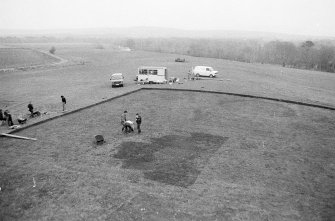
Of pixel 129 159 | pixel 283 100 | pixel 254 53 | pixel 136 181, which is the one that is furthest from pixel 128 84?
pixel 254 53

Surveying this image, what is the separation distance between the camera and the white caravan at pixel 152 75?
1427 inches

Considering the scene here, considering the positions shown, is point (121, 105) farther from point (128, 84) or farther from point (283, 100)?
point (283, 100)

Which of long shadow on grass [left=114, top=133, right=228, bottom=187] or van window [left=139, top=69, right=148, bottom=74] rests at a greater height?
van window [left=139, top=69, right=148, bottom=74]

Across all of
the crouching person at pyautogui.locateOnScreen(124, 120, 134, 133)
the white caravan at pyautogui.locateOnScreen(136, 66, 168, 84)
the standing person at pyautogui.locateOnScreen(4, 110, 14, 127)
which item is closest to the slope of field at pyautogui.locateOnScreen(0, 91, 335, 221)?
the crouching person at pyautogui.locateOnScreen(124, 120, 134, 133)

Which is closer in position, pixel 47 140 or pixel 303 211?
pixel 303 211

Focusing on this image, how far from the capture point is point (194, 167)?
14586 mm

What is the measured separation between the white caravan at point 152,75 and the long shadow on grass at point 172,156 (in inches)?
721

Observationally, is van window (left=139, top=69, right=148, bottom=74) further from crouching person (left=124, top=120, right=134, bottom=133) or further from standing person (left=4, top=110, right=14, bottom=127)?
standing person (left=4, top=110, right=14, bottom=127)

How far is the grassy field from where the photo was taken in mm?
11250

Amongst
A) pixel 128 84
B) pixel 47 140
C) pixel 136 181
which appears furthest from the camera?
pixel 128 84

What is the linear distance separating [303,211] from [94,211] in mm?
8020

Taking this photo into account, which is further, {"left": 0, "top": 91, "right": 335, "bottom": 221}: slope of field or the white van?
the white van

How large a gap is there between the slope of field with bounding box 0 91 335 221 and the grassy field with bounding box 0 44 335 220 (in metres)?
0.05

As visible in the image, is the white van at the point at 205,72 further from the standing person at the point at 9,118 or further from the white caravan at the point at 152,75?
the standing person at the point at 9,118
